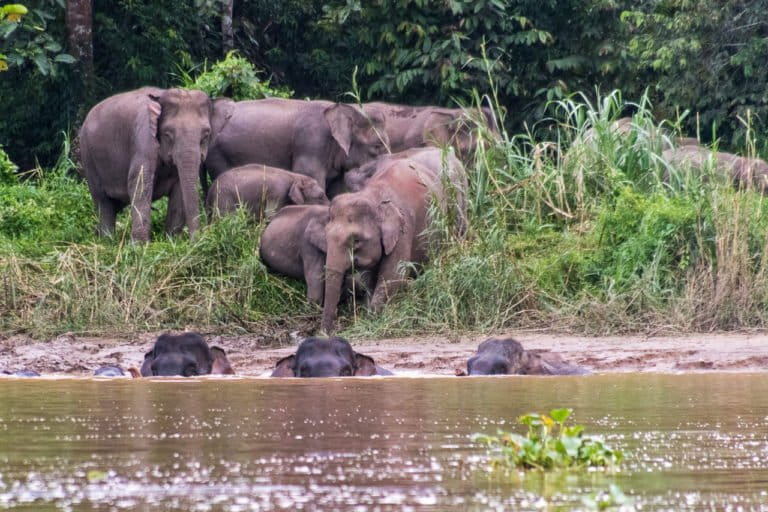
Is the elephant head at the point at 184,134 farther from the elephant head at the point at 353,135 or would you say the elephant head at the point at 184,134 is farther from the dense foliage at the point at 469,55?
the dense foliage at the point at 469,55

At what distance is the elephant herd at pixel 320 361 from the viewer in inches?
384

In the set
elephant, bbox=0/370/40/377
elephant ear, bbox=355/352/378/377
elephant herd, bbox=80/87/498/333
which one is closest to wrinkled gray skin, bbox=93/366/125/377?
elephant, bbox=0/370/40/377

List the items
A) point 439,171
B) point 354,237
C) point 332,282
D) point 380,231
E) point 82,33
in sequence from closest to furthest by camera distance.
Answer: point 332,282
point 354,237
point 380,231
point 439,171
point 82,33

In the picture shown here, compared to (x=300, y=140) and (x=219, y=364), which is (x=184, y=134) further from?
(x=219, y=364)

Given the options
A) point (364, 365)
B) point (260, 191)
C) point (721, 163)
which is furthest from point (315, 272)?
point (721, 163)

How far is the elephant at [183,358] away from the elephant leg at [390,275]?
8.21 feet

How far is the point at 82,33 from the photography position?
1805 centimetres

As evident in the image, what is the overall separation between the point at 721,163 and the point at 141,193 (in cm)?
511

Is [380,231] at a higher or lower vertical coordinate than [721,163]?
lower

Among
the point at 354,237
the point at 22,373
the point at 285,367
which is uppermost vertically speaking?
the point at 354,237

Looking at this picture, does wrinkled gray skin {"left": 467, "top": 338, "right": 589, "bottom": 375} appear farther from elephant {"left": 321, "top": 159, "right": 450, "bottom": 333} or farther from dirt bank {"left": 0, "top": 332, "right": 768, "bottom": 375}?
elephant {"left": 321, "top": 159, "right": 450, "bottom": 333}

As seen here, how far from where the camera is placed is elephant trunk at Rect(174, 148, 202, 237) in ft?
45.1

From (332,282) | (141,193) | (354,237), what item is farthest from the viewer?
(141,193)

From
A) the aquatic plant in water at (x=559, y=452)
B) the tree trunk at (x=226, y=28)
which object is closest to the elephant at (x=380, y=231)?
the aquatic plant in water at (x=559, y=452)
